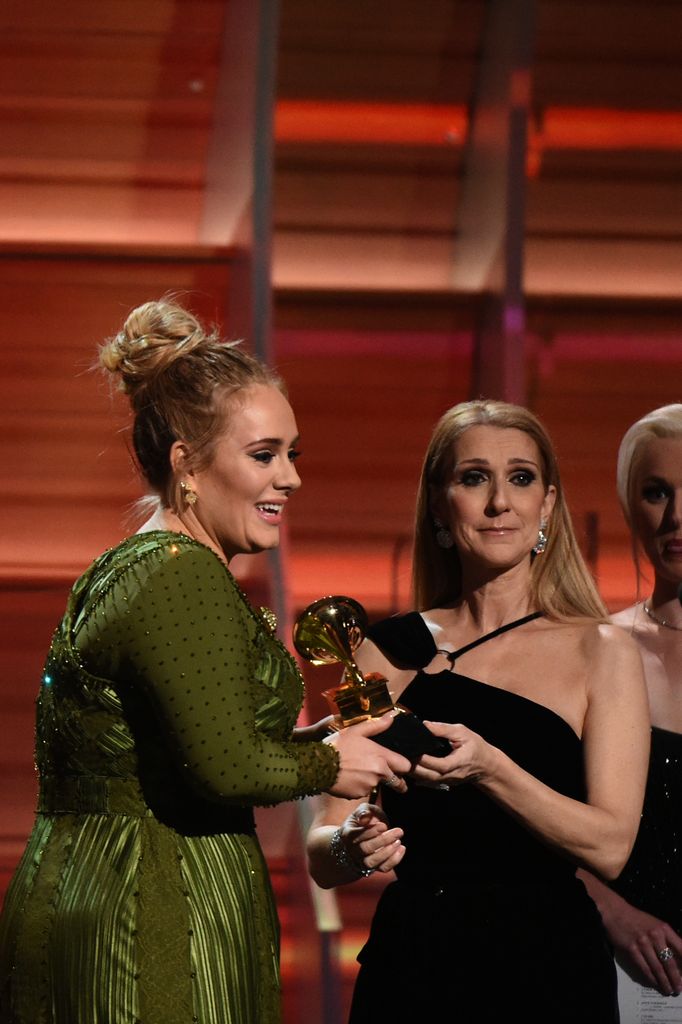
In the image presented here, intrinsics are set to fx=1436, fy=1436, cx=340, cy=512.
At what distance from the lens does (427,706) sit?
222cm

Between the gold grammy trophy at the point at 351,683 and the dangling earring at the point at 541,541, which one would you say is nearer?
the gold grammy trophy at the point at 351,683

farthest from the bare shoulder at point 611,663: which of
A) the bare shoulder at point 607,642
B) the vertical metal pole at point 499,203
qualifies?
the vertical metal pole at point 499,203

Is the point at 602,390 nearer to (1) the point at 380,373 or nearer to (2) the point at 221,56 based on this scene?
(1) the point at 380,373

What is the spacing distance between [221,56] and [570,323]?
1.42 metres

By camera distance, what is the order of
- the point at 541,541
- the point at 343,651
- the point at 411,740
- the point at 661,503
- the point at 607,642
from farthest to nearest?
the point at 661,503 → the point at 541,541 → the point at 607,642 → the point at 343,651 → the point at 411,740

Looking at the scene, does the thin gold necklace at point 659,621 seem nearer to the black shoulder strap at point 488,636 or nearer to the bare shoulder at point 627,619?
the bare shoulder at point 627,619

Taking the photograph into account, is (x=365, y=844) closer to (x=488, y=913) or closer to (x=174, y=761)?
(x=488, y=913)

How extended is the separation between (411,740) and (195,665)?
1.14 ft

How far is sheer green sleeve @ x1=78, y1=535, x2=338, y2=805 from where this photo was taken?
1.79 metres

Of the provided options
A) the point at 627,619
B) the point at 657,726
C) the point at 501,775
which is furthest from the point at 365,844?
the point at 627,619

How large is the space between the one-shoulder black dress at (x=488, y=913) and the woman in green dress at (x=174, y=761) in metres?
0.19

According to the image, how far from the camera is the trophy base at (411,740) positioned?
6.43ft

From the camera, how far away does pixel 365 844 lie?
2.02m

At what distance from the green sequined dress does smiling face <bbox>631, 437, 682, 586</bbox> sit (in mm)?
888
